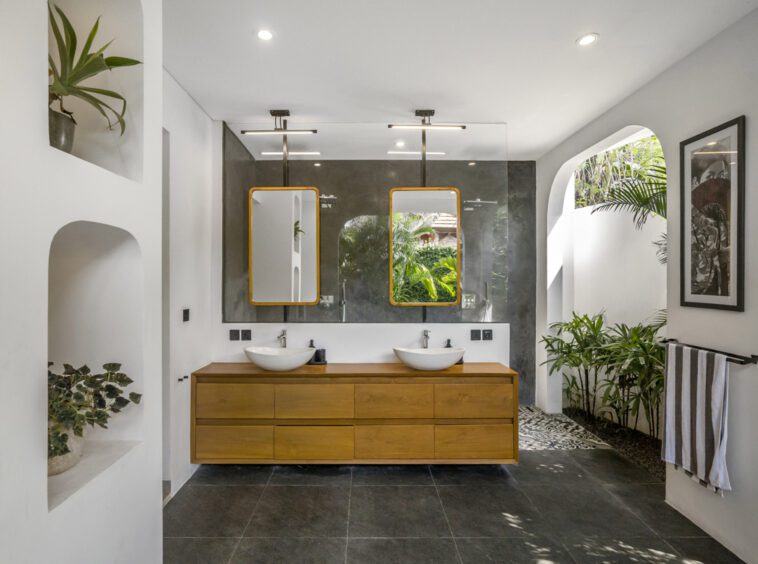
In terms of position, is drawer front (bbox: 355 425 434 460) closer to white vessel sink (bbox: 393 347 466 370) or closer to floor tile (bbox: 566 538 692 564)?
white vessel sink (bbox: 393 347 466 370)

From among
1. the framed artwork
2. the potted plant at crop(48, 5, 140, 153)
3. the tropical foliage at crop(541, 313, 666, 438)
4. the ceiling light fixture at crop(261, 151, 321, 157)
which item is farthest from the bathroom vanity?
the potted plant at crop(48, 5, 140, 153)

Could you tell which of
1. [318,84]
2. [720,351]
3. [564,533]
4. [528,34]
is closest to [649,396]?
[720,351]

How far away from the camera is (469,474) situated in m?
3.03

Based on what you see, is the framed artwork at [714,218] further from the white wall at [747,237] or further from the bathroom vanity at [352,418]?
the bathroom vanity at [352,418]

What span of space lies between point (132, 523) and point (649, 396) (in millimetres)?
3463

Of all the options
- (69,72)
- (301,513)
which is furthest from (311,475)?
(69,72)

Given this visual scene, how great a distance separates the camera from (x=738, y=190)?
81.0 inches

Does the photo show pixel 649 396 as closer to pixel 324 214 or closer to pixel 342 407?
pixel 342 407

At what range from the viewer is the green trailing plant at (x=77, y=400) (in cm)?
116

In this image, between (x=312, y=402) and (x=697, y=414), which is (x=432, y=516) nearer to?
(x=312, y=402)

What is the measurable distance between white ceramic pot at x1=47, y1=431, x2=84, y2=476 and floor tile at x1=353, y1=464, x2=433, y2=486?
1.96 m

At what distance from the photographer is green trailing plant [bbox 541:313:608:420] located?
3.64m

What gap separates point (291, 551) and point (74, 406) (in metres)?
1.46

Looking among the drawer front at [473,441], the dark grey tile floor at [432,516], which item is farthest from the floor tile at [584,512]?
the drawer front at [473,441]
